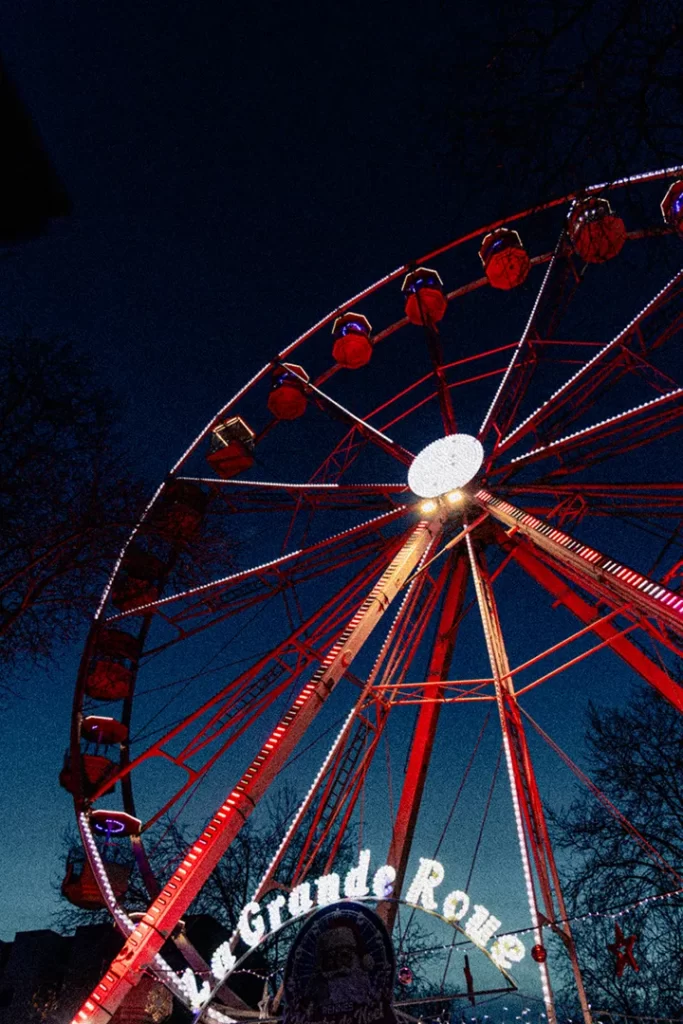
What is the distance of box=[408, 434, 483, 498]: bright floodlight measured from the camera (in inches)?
391

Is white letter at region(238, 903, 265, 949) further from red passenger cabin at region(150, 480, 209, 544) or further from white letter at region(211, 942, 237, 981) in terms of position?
red passenger cabin at region(150, 480, 209, 544)

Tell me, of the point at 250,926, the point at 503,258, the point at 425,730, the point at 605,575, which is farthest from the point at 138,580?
the point at 503,258

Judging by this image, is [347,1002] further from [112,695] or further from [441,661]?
[112,695]

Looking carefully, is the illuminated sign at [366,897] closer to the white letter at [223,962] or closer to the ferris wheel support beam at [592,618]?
the white letter at [223,962]

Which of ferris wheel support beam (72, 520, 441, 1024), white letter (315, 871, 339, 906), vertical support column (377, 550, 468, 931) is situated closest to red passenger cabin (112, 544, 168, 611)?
ferris wheel support beam (72, 520, 441, 1024)

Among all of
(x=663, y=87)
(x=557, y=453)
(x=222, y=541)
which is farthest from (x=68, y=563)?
(x=663, y=87)

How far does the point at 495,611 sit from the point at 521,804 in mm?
3134

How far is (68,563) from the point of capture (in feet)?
30.1

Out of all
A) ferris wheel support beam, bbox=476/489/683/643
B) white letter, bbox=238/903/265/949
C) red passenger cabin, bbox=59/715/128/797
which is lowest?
white letter, bbox=238/903/265/949

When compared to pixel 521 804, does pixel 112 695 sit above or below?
above

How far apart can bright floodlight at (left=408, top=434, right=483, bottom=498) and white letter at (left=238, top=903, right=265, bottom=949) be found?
581 cm

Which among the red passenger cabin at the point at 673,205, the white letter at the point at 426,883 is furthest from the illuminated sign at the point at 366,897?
the red passenger cabin at the point at 673,205

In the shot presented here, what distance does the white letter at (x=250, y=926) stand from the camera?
6323 mm

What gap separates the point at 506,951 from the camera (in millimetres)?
5875
